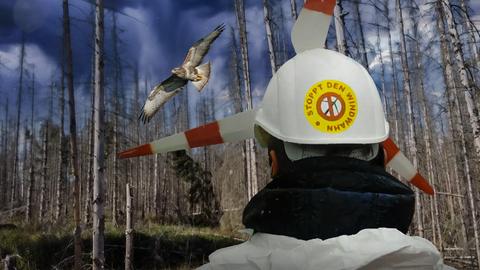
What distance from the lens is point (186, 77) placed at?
11.1ft

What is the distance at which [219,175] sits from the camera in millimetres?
25422

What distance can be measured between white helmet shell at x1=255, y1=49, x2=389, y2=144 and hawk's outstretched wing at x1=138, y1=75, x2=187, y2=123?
154 cm

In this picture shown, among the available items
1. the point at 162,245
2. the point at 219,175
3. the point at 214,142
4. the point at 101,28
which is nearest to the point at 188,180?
the point at 219,175

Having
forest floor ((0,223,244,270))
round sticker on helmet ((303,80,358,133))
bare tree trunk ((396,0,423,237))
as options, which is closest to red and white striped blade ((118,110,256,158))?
round sticker on helmet ((303,80,358,133))

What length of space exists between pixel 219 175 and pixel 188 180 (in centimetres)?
412

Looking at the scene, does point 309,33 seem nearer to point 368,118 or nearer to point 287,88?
point 287,88

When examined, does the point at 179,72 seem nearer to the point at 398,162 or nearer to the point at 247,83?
the point at 398,162

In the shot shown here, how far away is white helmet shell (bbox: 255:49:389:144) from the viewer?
1.61m

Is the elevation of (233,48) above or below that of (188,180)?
above

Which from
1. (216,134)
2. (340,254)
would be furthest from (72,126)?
(340,254)

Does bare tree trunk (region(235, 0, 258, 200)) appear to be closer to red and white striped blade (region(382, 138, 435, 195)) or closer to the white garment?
red and white striped blade (region(382, 138, 435, 195))

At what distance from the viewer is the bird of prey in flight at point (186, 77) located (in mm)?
3189

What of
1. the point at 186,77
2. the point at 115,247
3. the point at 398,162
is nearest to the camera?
the point at 398,162

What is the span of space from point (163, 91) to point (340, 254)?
2.21 metres
